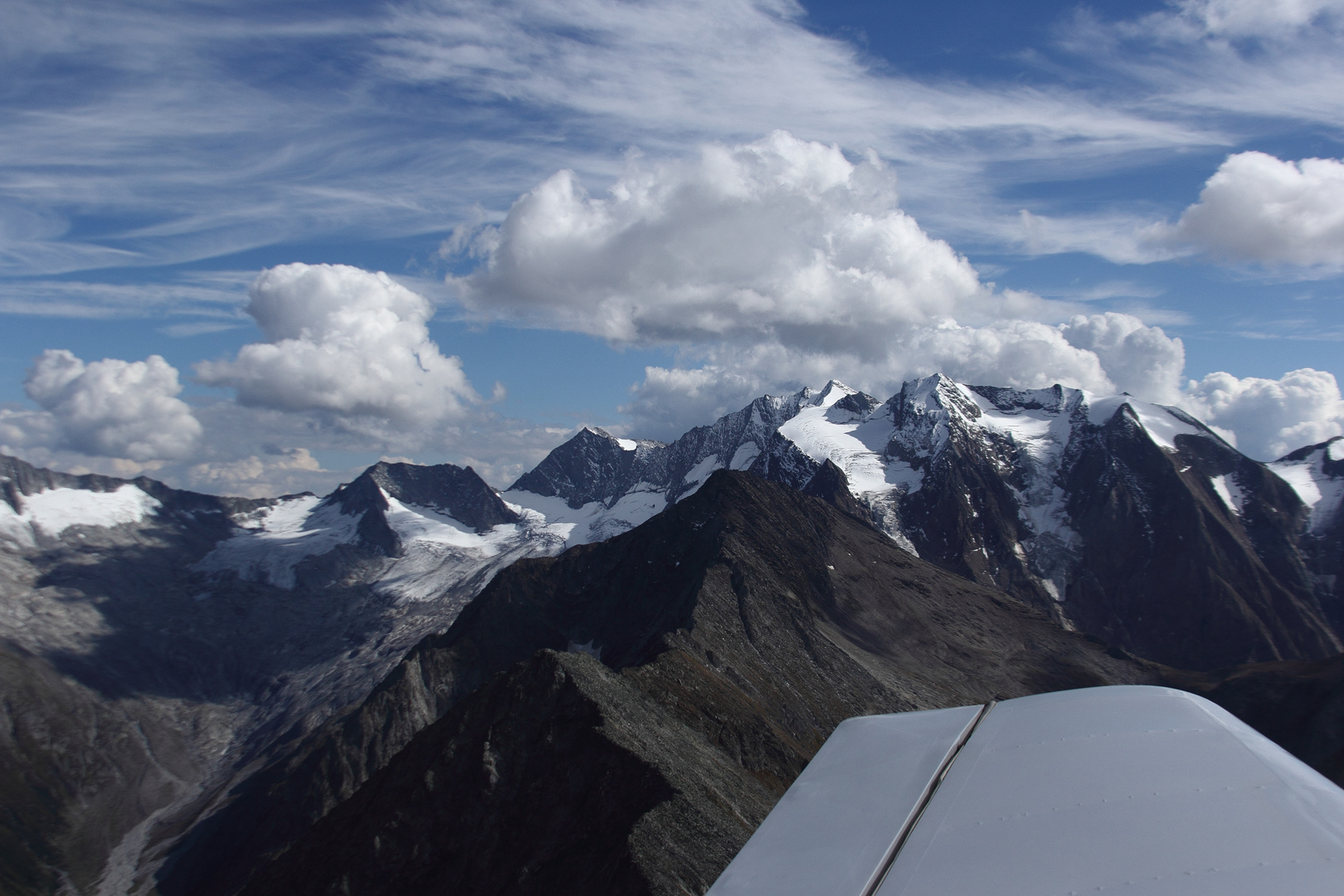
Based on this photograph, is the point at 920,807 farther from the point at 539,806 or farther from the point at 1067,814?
the point at 539,806

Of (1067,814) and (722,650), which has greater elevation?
(1067,814)

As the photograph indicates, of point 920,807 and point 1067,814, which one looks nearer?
point 1067,814

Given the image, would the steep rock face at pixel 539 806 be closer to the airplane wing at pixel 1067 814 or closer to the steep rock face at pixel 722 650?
the steep rock face at pixel 722 650

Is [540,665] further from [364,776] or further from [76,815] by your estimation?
[76,815]

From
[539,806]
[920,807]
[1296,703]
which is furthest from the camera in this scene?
[1296,703]

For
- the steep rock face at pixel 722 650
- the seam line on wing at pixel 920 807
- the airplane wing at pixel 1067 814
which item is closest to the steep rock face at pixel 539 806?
the steep rock face at pixel 722 650

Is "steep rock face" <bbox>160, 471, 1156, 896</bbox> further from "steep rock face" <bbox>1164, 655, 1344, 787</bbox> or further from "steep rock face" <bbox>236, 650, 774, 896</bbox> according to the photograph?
"steep rock face" <bbox>1164, 655, 1344, 787</bbox>

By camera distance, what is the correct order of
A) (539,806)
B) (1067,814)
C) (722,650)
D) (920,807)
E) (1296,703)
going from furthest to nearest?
(1296,703) → (722,650) → (539,806) → (920,807) → (1067,814)

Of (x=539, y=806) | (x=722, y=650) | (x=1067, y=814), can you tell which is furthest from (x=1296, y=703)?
(x=1067, y=814)
